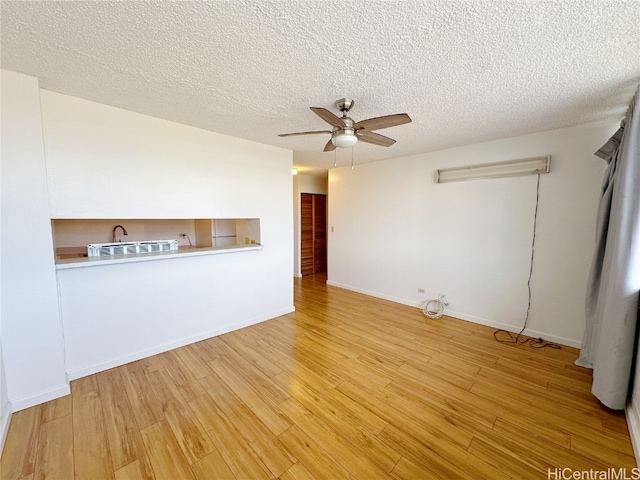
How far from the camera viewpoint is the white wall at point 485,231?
2.65m

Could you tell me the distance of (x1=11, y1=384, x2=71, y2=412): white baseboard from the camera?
177 cm

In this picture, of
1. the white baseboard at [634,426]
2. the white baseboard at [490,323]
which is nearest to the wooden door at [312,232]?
the white baseboard at [490,323]

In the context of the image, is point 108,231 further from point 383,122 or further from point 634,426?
point 634,426

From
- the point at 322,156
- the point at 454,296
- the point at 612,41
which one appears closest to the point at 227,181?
the point at 322,156

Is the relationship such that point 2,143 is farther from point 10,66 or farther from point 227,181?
point 227,181

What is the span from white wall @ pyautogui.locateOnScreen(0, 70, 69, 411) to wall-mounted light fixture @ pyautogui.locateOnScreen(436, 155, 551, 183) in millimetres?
4165

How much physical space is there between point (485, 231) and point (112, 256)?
164 inches

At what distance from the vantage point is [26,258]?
177 cm

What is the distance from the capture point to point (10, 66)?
1606 mm

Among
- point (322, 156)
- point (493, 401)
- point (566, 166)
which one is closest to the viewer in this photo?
point (493, 401)

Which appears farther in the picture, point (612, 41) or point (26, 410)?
point (26, 410)

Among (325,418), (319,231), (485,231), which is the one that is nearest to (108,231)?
(325,418)

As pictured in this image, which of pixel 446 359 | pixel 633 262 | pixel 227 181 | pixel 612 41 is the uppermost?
pixel 612 41

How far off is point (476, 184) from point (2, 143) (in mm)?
4456
